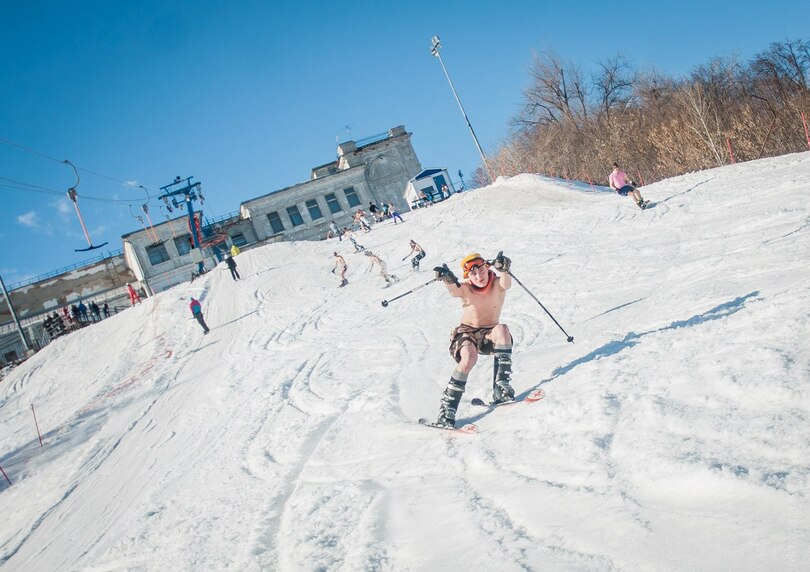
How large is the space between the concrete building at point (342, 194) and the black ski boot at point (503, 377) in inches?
1815

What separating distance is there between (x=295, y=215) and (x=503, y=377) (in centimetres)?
4837

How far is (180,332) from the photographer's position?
2019 centimetres

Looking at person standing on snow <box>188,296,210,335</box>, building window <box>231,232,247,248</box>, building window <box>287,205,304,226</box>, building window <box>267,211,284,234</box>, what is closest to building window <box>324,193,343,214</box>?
building window <box>287,205,304,226</box>

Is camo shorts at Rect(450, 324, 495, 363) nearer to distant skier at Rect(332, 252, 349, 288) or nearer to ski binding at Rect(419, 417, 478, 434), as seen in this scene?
ski binding at Rect(419, 417, 478, 434)

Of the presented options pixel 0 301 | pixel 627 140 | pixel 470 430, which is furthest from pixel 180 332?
pixel 0 301

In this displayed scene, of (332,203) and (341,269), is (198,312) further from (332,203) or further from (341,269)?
(332,203)

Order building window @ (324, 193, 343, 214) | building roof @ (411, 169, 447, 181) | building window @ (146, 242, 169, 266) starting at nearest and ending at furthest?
building roof @ (411, 169, 447, 181) → building window @ (146, 242, 169, 266) → building window @ (324, 193, 343, 214)

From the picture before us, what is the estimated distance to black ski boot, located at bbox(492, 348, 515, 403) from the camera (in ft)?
16.3

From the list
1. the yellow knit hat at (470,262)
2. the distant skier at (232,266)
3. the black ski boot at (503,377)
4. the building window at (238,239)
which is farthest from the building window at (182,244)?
the black ski boot at (503,377)

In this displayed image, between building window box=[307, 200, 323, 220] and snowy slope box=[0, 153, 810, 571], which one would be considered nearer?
snowy slope box=[0, 153, 810, 571]

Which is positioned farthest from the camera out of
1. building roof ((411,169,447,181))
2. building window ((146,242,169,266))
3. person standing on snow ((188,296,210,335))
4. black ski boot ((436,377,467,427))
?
building window ((146,242,169,266))

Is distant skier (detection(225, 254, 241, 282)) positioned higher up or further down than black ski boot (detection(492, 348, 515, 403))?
higher up

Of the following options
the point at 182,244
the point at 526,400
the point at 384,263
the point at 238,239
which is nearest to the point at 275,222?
the point at 238,239

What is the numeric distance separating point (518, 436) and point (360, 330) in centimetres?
891
